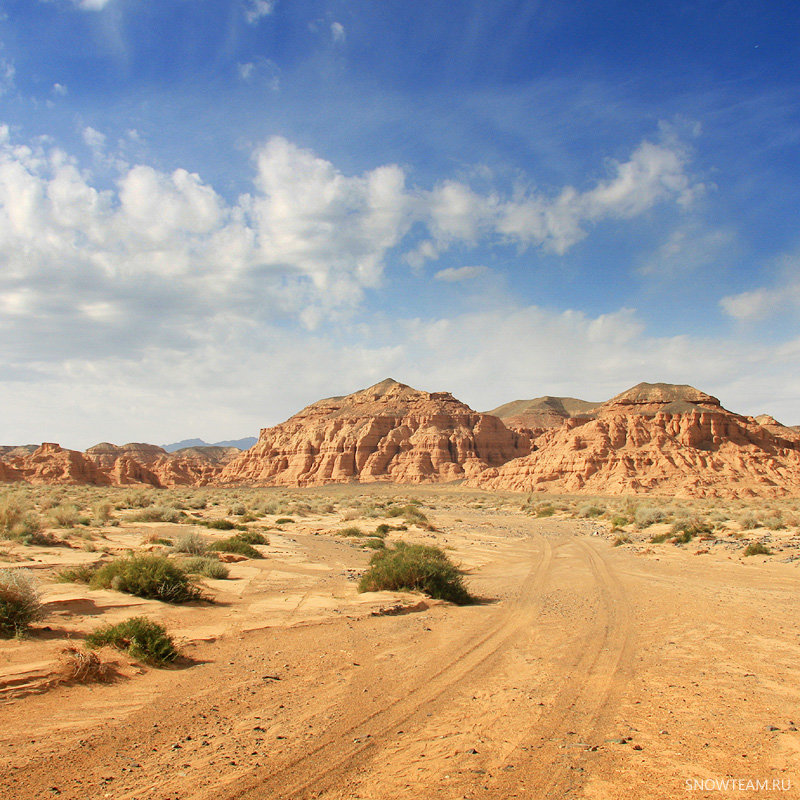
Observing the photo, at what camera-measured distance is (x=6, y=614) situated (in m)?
6.55

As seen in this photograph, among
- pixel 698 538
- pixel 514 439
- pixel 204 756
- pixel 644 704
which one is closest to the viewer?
pixel 204 756

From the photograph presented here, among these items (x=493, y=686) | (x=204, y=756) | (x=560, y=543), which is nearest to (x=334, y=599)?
(x=493, y=686)

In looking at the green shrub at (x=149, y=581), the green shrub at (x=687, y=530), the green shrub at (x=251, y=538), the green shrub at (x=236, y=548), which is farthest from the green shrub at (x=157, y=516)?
the green shrub at (x=687, y=530)

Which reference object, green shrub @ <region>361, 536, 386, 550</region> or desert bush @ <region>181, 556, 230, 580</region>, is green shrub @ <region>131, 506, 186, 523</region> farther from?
desert bush @ <region>181, 556, 230, 580</region>

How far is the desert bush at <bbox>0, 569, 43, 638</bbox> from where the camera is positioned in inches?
256

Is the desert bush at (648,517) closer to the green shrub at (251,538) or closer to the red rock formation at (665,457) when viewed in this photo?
the green shrub at (251,538)

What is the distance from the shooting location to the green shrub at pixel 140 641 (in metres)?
6.18

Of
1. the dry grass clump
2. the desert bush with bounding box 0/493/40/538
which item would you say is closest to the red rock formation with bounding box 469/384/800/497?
the desert bush with bounding box 0/493/40/538

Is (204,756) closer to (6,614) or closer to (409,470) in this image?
(6,614)

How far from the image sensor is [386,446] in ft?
357

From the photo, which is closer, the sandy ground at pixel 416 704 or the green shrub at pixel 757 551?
the sandy ground at pixel 416 704

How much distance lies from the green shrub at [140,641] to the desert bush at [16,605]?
0.86m

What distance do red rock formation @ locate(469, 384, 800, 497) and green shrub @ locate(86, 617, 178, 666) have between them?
206 ft

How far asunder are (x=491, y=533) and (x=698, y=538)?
940 centimetres
